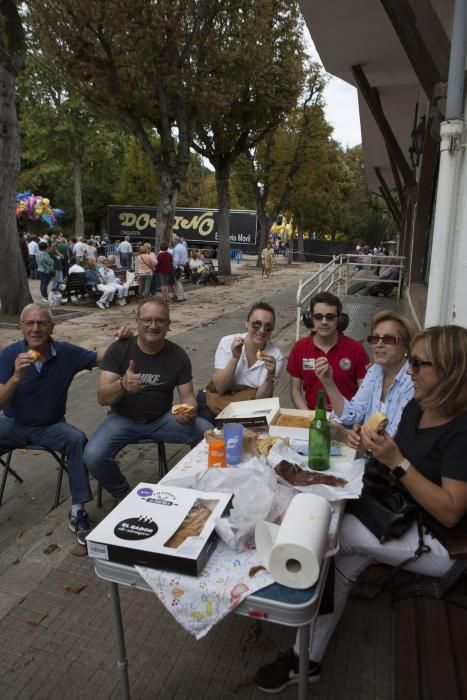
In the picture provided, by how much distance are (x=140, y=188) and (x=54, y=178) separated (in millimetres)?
7155

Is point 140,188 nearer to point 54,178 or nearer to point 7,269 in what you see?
point 54,178

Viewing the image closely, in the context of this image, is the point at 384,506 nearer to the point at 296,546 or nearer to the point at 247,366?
the point at 296,546

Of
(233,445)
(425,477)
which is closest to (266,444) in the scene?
(233,445)

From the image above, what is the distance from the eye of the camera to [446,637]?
1888mm

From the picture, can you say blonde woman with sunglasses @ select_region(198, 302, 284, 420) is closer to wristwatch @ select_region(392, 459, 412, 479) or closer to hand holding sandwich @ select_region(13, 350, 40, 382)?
hand holding sandwich @ select_region(13, 350, 40, 382)

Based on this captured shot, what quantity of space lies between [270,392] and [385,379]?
3.49ft

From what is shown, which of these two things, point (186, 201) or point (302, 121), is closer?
point (302, 121)

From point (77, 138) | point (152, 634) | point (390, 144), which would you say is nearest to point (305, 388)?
point (152, 634)

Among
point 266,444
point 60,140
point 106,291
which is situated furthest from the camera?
point 60,140

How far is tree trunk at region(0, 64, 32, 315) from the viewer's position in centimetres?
1001

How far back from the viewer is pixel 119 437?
3.54 metres

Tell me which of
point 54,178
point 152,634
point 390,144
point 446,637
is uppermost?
point 54,178

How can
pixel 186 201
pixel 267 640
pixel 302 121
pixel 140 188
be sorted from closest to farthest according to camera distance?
pixel 267 640 < pixel 302 121 < pixel 140 188 < pixel 186 201

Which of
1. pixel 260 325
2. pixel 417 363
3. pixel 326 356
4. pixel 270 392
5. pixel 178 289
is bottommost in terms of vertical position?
pixel 178 289
